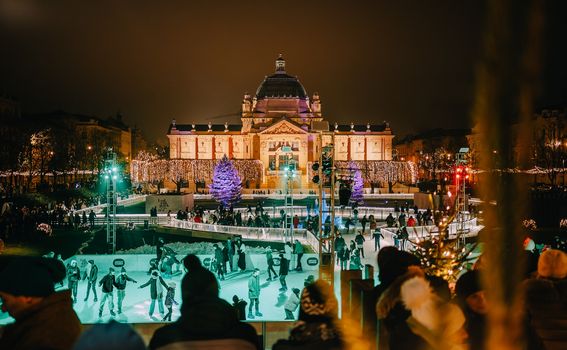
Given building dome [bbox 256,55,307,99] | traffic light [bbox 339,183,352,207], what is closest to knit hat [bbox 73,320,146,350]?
traffic light [bbox 339,183,352,207]

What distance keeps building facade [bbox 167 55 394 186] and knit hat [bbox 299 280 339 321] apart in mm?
83924

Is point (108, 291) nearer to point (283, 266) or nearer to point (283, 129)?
point (283, 266)

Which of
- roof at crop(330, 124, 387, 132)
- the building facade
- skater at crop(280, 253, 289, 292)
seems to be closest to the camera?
skater at crop(280, 253, 289, 292)

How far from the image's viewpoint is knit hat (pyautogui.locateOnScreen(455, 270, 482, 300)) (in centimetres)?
504

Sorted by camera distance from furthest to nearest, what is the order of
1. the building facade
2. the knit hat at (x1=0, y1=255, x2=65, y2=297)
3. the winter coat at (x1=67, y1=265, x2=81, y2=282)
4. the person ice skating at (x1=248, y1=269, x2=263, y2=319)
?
1. the building facade
2. the winter coat at (x1=67, y1=265, x2=81, y2=282)
3. the person ice skating at (x1=248, y1=269, x2=263, y2=319)
4. the knit hat at (x1=0, y1=255, x2=65, y2=297)

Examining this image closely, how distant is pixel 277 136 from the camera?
9650 cm

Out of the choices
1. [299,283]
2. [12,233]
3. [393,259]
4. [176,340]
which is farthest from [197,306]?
[12,233]

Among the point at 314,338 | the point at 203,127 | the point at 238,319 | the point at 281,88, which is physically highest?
the point at 281,88

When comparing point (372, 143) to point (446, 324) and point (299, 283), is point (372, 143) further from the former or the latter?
point (446, 324)

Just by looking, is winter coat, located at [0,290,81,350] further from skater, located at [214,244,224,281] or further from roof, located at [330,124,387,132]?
roof, located at [330,124,387,132]

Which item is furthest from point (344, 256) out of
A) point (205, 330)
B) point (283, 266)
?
point (205, 330)

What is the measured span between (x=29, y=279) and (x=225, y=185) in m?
51.8

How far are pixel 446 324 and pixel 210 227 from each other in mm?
26866

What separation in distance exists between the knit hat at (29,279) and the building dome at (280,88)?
11315 cm
